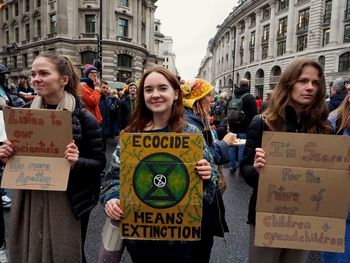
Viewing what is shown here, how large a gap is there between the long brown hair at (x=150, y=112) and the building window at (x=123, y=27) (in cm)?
3623

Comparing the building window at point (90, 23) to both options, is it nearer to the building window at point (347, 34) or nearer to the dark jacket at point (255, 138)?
the building window at point (347, 34)

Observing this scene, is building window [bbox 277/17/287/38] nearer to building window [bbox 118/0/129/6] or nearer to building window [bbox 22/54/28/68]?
building window [bbox 118/0/129/6]

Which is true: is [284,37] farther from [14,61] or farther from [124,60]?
[14,61]

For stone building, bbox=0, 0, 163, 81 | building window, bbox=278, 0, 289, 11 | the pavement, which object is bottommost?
the pavement

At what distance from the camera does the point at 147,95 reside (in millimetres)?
1816

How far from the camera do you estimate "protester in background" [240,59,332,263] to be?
6.43ft

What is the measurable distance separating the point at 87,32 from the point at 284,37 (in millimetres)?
29576

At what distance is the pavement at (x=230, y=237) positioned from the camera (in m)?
3.26

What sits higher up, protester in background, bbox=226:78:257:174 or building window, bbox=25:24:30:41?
building window, bbox=25:24:30:41

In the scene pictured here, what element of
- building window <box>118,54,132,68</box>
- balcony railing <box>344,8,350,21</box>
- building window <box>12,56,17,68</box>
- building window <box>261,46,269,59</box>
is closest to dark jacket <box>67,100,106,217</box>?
building window <box>118,54,132,68</box>

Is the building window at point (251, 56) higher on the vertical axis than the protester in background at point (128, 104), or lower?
higher

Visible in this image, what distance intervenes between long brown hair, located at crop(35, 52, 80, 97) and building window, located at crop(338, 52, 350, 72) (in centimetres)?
3864

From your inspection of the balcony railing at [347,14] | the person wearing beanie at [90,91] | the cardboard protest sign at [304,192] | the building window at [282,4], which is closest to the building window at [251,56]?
the building window at [282,4]

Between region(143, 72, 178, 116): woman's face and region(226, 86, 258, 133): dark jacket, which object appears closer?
region(143, 72, 178, 116): woman's face
